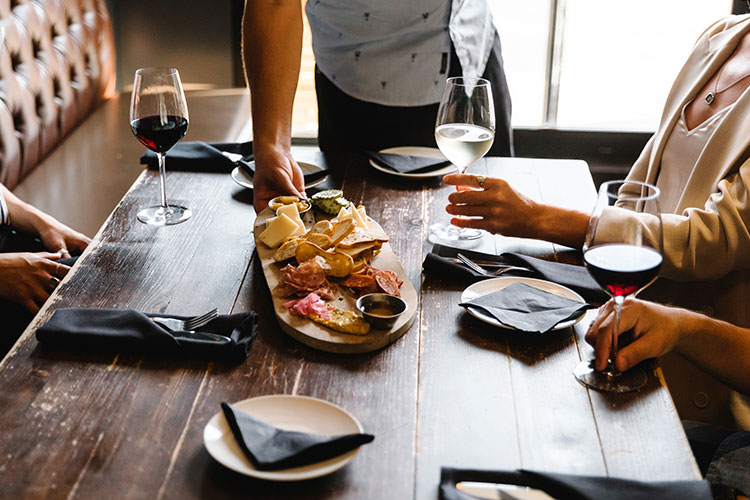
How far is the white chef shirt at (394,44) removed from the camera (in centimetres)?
205

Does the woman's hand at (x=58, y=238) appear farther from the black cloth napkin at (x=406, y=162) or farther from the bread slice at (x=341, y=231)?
the bread slice at (x=341, y=231)

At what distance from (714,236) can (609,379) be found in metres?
0.45

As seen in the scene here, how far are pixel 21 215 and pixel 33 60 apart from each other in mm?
794

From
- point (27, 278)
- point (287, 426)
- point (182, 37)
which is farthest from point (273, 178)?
point (182, 37)

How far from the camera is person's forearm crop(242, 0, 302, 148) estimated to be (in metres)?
1.87

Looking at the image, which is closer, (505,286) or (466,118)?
(505,286)

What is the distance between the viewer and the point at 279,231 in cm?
142

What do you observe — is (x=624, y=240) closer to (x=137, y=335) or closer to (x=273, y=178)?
(x=137, y=335)

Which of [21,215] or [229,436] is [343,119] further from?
[229,436]

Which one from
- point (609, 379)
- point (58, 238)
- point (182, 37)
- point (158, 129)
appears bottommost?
point (58, 238)

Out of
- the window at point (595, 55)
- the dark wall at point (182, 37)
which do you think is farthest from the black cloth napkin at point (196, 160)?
the window at point (595, 55)

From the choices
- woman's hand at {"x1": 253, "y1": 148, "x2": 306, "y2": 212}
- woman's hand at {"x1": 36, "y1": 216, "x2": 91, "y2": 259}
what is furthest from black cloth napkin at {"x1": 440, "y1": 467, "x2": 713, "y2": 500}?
woman's hand at {"x1": 36, "y1": 216, "x2": 91, "y2": 259}

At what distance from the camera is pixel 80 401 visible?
1.02m

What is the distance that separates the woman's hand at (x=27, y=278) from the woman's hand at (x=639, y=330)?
1.14m
